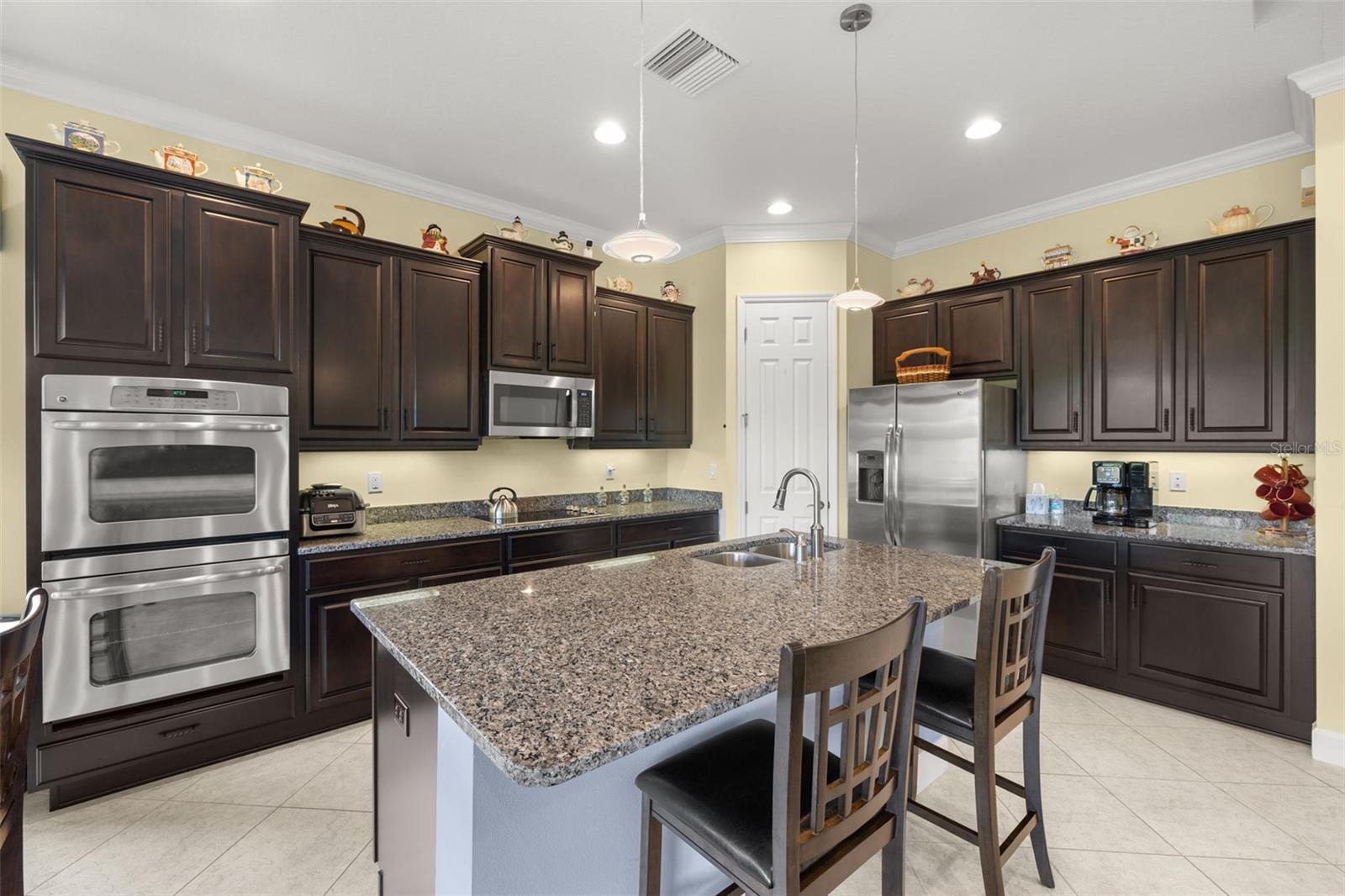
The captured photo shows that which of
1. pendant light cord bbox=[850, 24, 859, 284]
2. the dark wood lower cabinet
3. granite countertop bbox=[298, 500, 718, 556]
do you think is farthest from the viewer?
granite countertop bbox=[298, 500, 718, 556]

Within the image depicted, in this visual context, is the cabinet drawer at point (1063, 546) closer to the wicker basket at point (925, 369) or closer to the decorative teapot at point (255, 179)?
the wicker basket at point (925, 369)

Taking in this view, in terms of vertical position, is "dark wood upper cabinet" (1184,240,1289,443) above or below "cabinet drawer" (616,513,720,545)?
above

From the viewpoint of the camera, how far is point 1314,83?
2516 millimetres

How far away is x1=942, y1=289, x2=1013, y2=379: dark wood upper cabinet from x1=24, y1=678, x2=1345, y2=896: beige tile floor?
2303mm

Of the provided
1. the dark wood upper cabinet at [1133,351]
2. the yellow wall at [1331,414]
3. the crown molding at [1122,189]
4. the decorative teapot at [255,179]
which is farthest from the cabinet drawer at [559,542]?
the yellow wall at [1331,414]

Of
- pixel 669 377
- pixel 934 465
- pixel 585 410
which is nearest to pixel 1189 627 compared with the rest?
pixel 934 465

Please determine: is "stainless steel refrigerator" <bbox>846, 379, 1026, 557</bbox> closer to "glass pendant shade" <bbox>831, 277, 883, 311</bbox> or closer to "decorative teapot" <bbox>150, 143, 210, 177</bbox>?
"glass pendant shade" <bbox>831, 277, 883, 311</bbox>

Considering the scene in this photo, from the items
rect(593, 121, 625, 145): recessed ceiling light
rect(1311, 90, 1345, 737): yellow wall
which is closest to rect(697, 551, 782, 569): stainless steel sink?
rect(593, 121, 625, 145): recessed ceiling light

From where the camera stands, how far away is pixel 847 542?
2729 mm

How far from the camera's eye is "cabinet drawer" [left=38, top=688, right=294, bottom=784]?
7.11ft

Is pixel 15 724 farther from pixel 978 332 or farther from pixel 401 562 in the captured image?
pixel 978 332

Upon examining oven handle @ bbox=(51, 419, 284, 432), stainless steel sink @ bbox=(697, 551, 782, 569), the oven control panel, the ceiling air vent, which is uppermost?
the ceiling air vent

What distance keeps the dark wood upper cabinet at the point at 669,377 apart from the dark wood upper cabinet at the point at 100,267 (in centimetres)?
281

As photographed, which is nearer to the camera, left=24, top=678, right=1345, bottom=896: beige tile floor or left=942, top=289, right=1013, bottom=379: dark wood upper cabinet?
left=24, top=678, right=1345, bottom=896: beige tile floor
